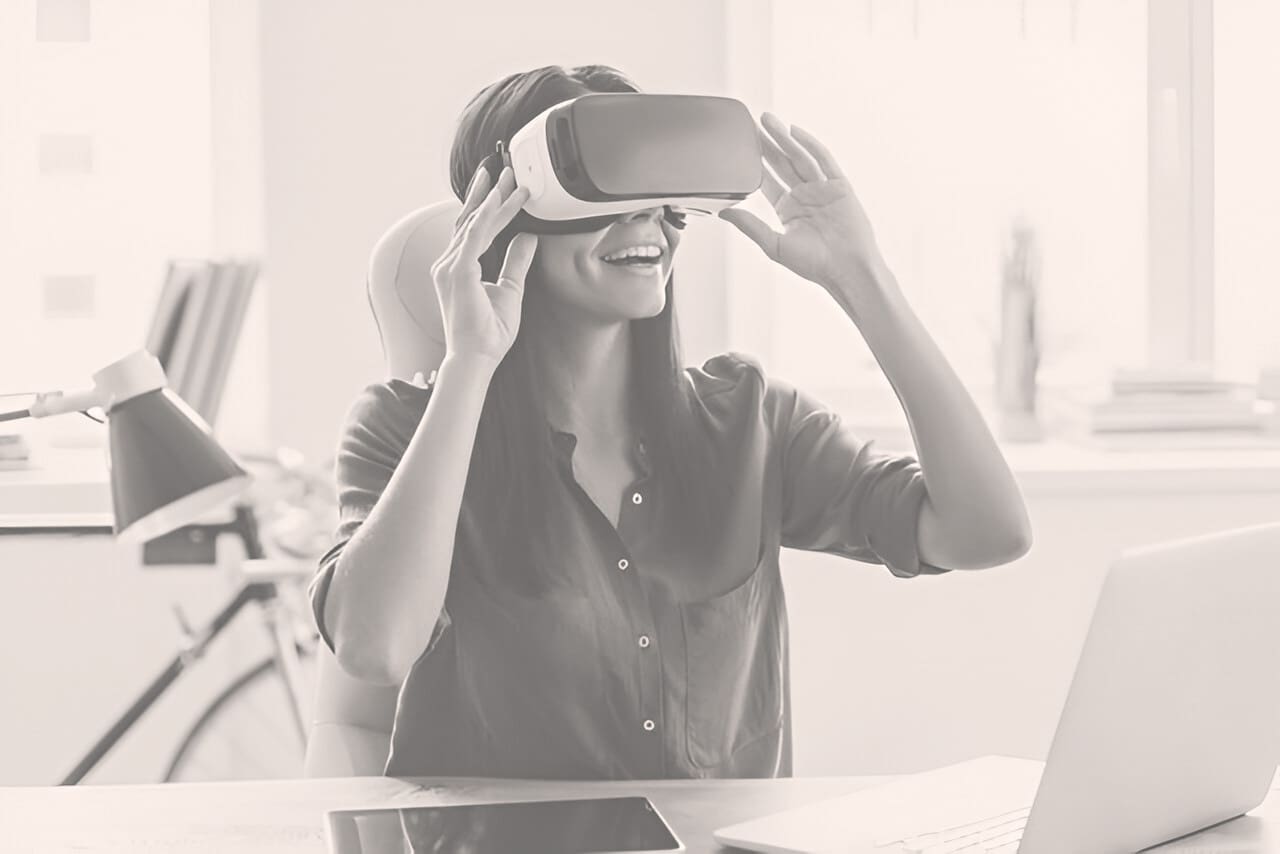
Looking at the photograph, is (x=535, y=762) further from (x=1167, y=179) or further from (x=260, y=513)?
(x=1167, y=179)

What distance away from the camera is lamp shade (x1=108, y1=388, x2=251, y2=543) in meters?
1.65

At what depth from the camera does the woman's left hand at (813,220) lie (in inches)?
61.3

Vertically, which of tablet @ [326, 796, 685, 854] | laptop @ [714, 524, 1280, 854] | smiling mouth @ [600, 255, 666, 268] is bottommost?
tablet @ [326, 796, 685, 854]

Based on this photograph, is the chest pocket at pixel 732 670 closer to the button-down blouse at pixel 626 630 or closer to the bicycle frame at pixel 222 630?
the button-down blouse at pixel 626 630

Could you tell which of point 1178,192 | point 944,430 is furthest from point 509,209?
point 1178,192

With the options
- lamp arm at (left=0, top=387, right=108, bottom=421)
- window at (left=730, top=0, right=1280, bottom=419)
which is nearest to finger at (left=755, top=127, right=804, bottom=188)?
lamp arm at (left=0, top=387, right=108, bottom=421)

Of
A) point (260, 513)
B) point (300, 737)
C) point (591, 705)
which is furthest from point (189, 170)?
point (591, 705)

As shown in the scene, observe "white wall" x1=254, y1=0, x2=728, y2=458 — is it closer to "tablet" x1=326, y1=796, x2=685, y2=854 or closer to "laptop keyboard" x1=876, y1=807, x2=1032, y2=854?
"tablet" x1=326, y1=796, x2=685, y2=854

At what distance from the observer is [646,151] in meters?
1.34

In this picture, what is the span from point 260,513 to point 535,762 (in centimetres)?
145

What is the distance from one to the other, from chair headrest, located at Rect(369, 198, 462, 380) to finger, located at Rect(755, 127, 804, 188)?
13.0 inches

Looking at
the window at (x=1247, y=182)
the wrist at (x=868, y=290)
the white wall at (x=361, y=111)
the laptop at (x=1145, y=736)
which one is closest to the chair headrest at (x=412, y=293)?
the wrist at (x=868, y=290)

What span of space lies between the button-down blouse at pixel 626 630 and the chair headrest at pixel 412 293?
98 millimetres

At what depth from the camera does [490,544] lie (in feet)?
5.15
